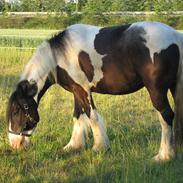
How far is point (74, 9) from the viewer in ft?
173

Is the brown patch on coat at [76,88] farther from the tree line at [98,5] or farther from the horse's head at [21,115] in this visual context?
the tree line at [98,5]

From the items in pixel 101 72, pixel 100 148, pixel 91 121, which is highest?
pixel 101 72

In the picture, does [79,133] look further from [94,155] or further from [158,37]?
[158,37]

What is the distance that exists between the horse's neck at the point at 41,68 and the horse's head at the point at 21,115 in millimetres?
128

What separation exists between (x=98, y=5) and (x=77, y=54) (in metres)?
42.8

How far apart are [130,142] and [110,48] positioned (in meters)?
1.34

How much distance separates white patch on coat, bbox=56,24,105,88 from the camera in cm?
606

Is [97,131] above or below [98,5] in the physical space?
above

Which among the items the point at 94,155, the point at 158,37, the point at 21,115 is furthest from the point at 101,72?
the point at 21,115

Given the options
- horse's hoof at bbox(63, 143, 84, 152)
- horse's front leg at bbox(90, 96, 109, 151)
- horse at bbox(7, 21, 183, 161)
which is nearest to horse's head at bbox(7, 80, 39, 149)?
horse at bbox(7, 21, 183, 161)

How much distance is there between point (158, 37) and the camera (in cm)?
559

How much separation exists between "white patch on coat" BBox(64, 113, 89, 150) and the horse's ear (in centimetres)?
78

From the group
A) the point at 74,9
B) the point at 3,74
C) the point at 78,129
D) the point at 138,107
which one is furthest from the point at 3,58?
the point at 74,9

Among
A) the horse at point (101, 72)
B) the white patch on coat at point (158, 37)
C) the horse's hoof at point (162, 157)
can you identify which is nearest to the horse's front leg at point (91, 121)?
the horse at point (101, 72)
